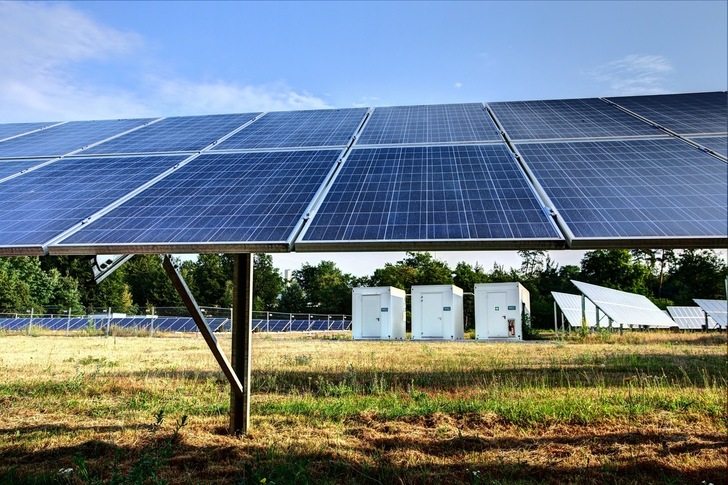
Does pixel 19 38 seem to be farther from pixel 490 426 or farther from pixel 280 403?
pixel 490 426

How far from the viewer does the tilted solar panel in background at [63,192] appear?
561 cm

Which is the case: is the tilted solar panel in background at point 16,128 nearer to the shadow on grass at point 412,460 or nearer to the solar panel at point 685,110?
the shadow on grass at point 412,460

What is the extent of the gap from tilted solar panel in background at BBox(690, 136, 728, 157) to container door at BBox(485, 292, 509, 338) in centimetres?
2082

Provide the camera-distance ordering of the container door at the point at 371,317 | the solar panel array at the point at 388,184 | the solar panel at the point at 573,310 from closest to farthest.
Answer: the solar panel array at the point at 388,184 → the container door at the point at 371,317 → the solar panel at the point at 573,310

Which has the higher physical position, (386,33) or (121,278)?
(386,33)

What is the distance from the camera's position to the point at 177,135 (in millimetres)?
9820

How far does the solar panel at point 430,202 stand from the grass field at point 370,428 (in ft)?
8.47

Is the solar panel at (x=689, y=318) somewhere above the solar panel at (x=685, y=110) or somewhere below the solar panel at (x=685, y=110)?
below

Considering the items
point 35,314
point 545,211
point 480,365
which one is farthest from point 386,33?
point 35,314

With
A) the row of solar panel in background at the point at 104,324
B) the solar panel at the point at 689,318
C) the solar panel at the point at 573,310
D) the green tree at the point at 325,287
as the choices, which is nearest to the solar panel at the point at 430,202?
the row of solar panel in background at the point at 104,324

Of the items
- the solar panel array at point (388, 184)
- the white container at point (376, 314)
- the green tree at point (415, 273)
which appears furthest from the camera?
the green tree at point (415, 273)

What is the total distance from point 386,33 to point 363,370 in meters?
8.00

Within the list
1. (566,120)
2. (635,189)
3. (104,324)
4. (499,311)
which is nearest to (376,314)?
(499,311)

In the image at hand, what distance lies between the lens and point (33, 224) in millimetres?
5762
